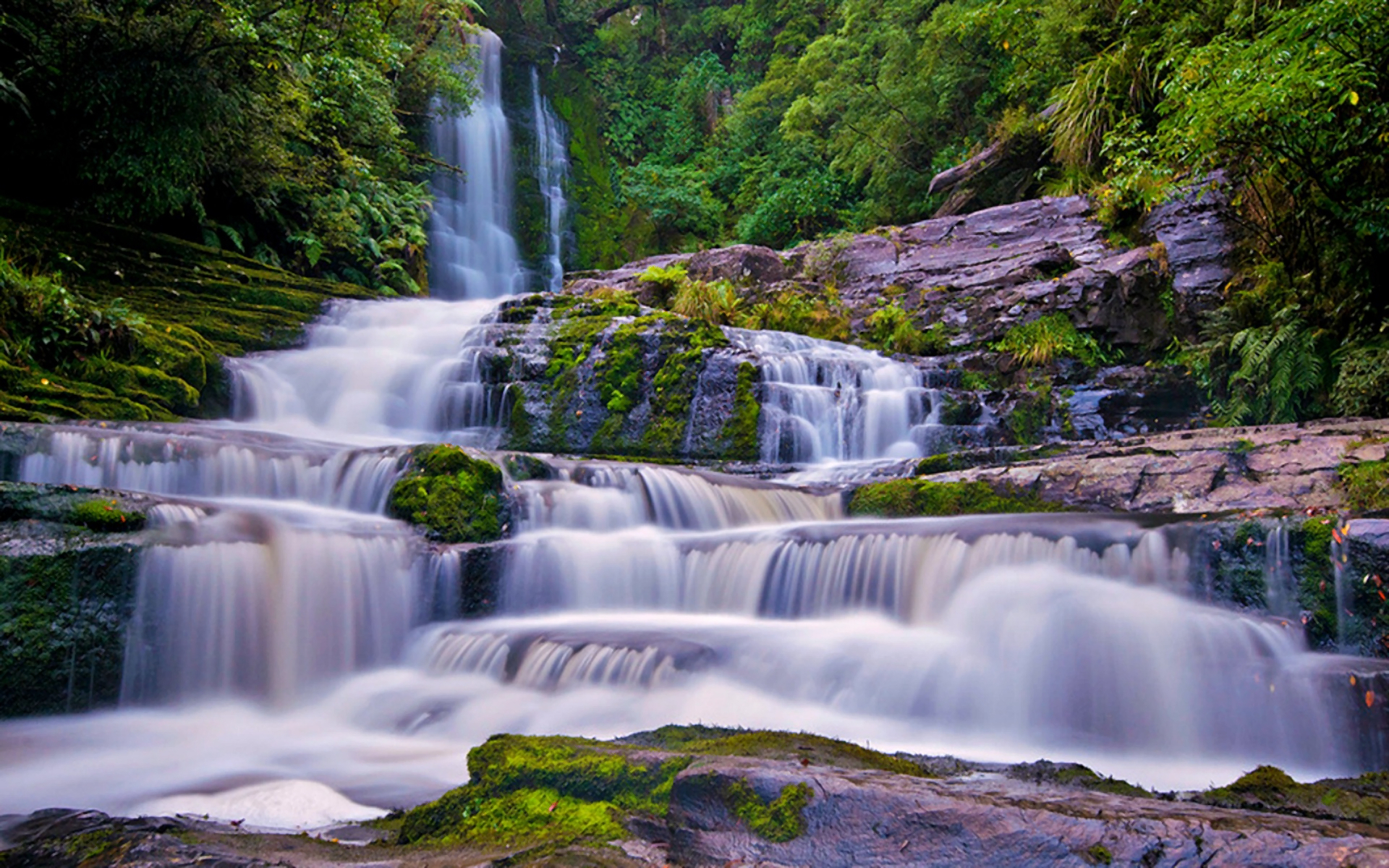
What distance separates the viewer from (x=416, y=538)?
19.4 feet

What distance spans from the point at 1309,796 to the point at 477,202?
63.5ft

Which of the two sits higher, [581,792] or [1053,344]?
[1053,344]

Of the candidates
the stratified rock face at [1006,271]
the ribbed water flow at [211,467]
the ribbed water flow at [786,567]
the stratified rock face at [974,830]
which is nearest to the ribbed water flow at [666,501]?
the ribbed water flow at [786,567]

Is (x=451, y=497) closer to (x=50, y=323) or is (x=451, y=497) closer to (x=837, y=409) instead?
(x=50, y=323)

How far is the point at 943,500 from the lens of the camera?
671 cm

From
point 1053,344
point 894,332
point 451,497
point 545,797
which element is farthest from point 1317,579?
point 894,332

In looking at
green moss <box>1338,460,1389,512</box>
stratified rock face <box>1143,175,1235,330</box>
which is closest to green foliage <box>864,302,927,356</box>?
stratified rock face <box>1143,175,1235,330</box>

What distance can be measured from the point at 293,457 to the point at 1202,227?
37.7ft

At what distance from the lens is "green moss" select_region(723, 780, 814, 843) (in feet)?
6.86

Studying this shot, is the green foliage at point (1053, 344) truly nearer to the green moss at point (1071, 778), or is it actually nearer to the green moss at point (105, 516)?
the green moss at point (1071, 778)

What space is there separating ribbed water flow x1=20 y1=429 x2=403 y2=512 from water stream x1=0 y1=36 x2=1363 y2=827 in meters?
0.02

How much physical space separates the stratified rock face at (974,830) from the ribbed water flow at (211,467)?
16.7 ft

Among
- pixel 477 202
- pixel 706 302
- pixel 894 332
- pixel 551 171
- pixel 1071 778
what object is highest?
pixel 551 171

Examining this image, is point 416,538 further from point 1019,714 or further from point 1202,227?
point 1202,227
